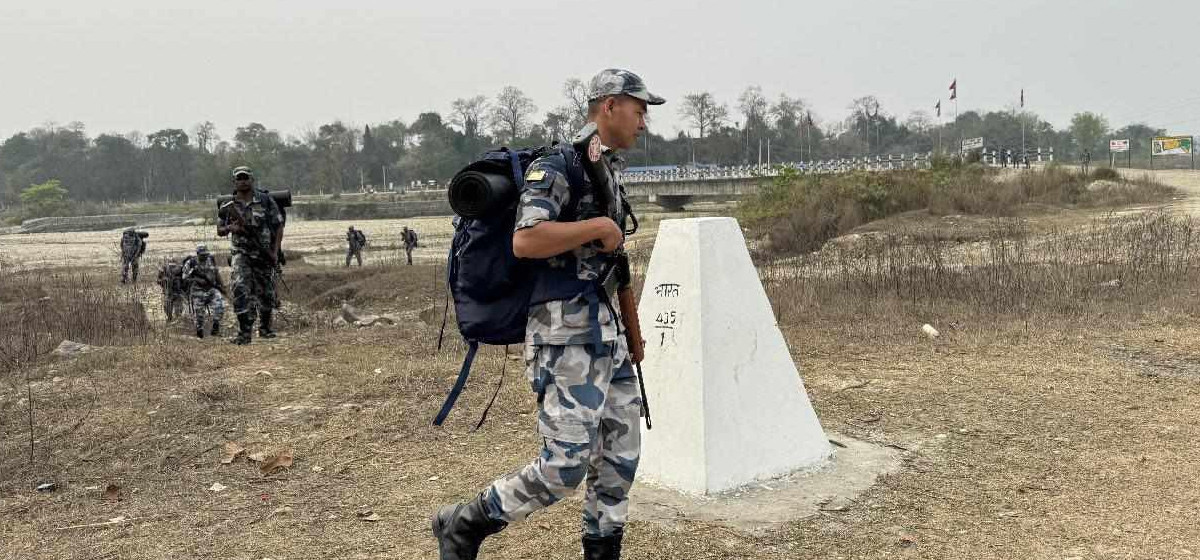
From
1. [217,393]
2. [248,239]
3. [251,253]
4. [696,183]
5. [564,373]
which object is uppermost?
[696,183]

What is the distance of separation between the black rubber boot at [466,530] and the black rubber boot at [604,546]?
11.9 inches

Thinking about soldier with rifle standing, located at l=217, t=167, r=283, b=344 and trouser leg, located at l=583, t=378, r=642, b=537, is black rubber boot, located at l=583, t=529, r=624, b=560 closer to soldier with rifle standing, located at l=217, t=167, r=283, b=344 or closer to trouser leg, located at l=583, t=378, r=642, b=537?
trouser leg, located at l=583, t=378, r=642, b=537

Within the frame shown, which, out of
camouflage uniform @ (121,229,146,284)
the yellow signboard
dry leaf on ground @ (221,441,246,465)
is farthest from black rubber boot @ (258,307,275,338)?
the yellow signboard

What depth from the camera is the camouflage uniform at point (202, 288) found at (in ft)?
29.2

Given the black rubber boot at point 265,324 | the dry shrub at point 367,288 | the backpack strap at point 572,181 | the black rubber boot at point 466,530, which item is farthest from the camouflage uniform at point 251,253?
the backpack strap at point 572,181

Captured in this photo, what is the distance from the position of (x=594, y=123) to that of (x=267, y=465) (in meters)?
2.82

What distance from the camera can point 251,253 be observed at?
7.99 m

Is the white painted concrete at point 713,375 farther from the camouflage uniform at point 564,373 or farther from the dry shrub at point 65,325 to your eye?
the dry shrub at point 65,325

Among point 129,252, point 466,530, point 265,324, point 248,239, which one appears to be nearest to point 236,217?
point 248,239

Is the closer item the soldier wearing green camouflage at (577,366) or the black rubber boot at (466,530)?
the soldier wearing green camouflage at (577,366)

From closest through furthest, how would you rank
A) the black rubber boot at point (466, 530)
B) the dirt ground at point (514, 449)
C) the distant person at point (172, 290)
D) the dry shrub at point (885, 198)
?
1. the black rubber boot at point (466, 530)
2. the dirt ground at point (514, 449)
3. the distant person at point (172, 290)
4. the dry shrub at point (885, 198)

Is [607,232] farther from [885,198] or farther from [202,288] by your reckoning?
[885,198]

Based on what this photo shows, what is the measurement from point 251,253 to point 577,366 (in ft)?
21.2

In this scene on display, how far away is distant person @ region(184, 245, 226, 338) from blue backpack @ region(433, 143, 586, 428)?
7451 mm
